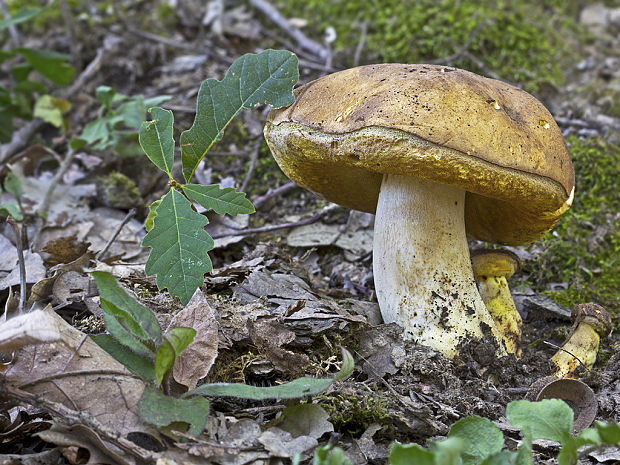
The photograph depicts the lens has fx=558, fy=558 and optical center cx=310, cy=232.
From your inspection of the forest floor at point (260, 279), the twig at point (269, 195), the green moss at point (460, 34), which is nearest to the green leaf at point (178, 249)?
the forest floor at point (260, 279)

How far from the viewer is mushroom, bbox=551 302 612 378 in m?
2.60

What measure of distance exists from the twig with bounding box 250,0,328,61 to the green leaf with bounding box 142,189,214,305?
2.93m

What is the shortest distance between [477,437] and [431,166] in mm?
946

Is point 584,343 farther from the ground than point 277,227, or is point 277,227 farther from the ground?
point 584,343

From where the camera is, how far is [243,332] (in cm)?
221

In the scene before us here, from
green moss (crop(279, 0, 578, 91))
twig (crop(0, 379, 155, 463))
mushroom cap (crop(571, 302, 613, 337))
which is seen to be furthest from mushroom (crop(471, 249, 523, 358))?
green moss (crop(279, 0, 578, 91))

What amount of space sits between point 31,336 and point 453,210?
186 centimetres

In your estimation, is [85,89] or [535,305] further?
[85,89]

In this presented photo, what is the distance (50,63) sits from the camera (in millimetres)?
4215

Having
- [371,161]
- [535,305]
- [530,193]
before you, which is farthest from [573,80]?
[371,161]

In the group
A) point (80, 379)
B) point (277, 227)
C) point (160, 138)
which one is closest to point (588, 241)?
point (277, 227)

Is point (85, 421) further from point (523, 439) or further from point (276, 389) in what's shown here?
point (523, 439)

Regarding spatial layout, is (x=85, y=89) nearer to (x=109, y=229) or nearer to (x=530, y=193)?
(x=109, y=229)

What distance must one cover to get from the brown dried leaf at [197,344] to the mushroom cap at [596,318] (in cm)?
175
